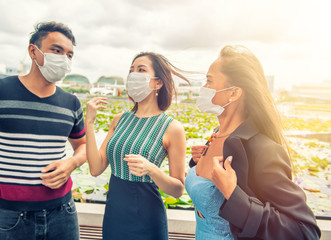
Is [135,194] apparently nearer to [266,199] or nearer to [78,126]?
[78,126]

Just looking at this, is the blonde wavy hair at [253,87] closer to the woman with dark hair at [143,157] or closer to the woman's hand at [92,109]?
the woman with dark hair at [143,157]

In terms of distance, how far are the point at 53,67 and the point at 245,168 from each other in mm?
918

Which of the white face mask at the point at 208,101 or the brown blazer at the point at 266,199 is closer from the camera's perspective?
the brown blazer at the point at 266,199

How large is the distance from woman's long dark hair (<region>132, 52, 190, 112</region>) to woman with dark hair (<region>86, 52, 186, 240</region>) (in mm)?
25

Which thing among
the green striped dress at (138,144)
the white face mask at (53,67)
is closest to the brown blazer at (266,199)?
the green striped dress at (138,144)

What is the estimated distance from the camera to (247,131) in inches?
29.2

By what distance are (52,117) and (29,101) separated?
11 cm

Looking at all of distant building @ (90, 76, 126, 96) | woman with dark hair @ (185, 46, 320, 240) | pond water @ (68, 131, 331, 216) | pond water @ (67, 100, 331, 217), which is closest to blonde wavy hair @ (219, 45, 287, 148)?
woman with dark hair @ (185, 46, 320, 240)

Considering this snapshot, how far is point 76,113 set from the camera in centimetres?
119

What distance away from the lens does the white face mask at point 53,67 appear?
110cm

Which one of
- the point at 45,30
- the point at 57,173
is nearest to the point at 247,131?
the point at 57,173

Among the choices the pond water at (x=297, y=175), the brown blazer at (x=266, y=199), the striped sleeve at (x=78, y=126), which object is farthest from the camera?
the pond water at (x=297, y=175)

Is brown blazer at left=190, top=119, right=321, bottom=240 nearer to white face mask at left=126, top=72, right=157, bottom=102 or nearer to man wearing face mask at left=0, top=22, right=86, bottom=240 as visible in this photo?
white face mask at left=126, top=72, right=157, bottom=102

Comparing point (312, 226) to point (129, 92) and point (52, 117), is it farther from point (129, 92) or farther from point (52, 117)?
point (52, 117)
